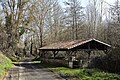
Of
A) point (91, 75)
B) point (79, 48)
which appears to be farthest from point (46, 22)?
point (91, 75)

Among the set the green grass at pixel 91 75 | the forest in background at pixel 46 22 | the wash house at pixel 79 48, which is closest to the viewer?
the green grass at pixel 91 75

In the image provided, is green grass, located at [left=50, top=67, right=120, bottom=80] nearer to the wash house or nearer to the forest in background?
the wash house

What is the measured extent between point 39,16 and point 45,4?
9.55ft

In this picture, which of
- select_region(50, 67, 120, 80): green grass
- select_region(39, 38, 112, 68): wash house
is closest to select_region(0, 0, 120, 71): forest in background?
select_region(39, 38, 112, 68): wash house

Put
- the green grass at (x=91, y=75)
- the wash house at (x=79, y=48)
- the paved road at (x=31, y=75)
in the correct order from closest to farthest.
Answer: the green grass at (x=91, y=75) → the paved road at (x=31, y=75) → the wash house at (x=79, y=48)

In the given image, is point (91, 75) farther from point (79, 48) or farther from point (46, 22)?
point (46, 22)

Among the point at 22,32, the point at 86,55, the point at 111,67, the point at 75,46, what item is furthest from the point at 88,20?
the point at 111,67

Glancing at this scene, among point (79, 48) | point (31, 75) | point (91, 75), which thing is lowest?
point (31, 75)

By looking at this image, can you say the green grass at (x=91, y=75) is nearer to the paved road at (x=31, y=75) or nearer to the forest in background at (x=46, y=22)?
the paved road at (x=31, y=75)

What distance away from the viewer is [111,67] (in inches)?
1062

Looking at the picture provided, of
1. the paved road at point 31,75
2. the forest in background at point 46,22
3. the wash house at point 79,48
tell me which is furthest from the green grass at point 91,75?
the forest in background at point 46,22

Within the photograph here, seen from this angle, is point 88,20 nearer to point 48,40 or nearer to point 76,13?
point 76,13

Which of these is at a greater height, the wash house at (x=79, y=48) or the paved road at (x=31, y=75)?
the wash house at (x=79, y=48)

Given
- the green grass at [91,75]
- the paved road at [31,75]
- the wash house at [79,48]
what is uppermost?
the wash house at [79,48]
